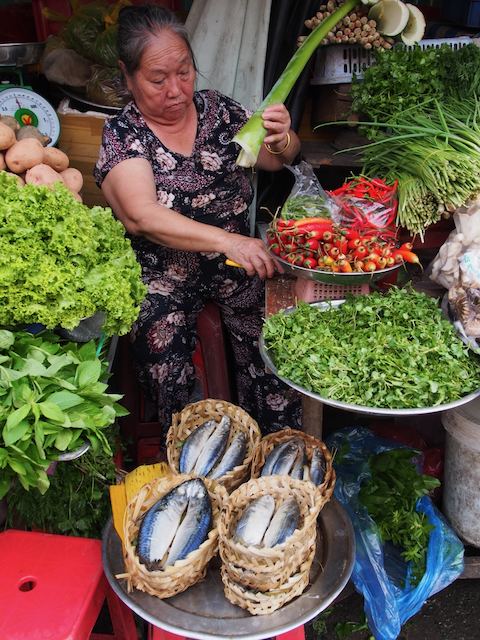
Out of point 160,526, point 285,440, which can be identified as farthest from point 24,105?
point 160,526

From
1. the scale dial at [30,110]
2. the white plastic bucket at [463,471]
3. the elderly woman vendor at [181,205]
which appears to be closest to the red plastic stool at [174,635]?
the white plastic bucket at [463,471]

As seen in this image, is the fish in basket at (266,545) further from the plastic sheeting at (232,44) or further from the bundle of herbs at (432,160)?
the plastic sheeting at (232,44)

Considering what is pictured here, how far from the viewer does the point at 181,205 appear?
2.52 meters

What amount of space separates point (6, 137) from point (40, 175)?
A: 0.24m

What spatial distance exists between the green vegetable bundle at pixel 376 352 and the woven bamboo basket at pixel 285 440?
44 cm

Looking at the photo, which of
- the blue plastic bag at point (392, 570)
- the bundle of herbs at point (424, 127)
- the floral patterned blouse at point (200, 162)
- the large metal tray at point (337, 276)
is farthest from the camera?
the floral patterned blouse at point (200, 162)

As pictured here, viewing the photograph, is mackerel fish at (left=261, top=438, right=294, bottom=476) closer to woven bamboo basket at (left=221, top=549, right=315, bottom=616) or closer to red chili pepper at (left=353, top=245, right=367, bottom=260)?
woven bamboo basket at (left=221, top=549, right=315, bottom=616)

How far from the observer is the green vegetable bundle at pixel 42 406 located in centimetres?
144

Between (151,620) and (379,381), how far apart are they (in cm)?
101

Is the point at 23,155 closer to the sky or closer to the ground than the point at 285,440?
closer to the sky

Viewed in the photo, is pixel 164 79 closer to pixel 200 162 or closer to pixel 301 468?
pixel 200 162

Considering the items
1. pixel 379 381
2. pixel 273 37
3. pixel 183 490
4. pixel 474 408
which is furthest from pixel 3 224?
pixel 273 37

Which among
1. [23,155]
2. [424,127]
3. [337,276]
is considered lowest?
[337,276]

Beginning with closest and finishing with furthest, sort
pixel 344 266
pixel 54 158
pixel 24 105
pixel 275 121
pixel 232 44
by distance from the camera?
pixel 344 266 → pixel 275 121 → pixel 54 158 → pixel 24 105 → pixel 232 44
